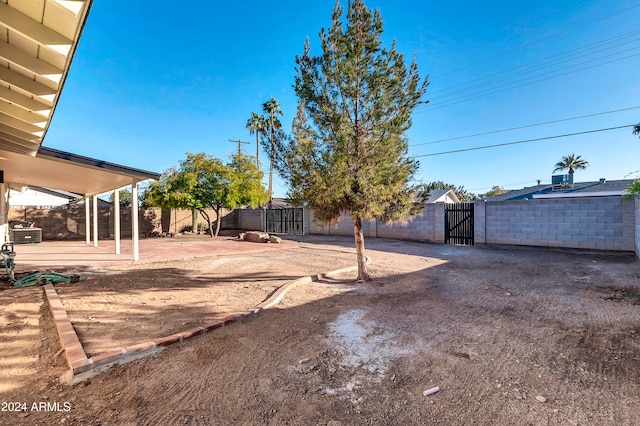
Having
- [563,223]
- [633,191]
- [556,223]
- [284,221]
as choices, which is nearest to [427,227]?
[556,223]

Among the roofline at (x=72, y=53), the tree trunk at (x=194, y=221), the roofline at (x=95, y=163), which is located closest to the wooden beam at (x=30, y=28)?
the roofline at (x=72, y=53)

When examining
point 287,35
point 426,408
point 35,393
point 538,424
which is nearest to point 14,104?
point 35,393

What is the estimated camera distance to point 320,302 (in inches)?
205

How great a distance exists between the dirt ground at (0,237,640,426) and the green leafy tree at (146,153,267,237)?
12.2 m

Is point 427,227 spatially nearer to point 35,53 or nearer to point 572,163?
point 35,53

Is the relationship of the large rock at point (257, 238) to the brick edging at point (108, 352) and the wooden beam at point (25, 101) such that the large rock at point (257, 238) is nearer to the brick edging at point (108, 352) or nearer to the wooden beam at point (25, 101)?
the brick edging at point (108, 352)

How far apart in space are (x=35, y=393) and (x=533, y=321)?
5591mm

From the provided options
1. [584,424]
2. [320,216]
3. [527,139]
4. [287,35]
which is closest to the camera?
[584,424]

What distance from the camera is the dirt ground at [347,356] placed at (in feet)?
7.30

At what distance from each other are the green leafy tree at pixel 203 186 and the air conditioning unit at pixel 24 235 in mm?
5636

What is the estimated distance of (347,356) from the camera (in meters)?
3.11

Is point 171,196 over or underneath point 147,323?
over

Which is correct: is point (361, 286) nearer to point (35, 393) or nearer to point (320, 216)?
point (320, 216)

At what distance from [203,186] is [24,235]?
8605 millimetres
